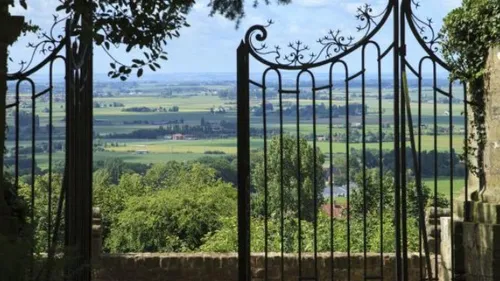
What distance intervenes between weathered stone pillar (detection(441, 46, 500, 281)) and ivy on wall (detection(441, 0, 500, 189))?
0.27 feet

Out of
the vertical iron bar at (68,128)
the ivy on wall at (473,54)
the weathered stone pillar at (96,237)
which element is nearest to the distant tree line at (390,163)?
the weathered stone pillar at (96,237)

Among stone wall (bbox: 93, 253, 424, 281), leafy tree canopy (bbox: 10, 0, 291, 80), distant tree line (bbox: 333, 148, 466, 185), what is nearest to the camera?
leafy tree canopy (bbox: 10, 0, 291, 80)

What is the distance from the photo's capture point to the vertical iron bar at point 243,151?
6762 mm

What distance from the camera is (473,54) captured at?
7281 millimetres

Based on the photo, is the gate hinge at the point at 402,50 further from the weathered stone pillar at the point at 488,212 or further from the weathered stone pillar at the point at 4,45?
the weathered stone pillar at the point at 4,45

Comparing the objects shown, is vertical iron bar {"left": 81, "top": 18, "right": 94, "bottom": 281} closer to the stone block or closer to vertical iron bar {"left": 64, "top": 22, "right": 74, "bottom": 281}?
vertical iron bar {"left": 64, "top": 22, "right": 74, "bottom": 281}

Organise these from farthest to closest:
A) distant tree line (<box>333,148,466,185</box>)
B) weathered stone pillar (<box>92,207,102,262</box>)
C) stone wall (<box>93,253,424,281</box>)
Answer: distant tree line (<box>333,148,466,185</box>) → stone wall (<box>93,253,424,281</box>) → weathered stone pillar (<box>92,207,102,262</box>)

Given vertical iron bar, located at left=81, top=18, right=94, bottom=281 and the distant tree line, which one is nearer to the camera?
vertical iron bar, located at left=81, top=18, right=94, bottom=281

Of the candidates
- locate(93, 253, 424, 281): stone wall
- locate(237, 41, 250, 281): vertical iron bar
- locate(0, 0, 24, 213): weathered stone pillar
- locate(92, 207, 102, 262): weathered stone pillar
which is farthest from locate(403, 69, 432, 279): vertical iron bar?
locate(92, 207, 102, 262): weathered stone pillar

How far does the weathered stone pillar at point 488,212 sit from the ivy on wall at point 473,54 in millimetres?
82

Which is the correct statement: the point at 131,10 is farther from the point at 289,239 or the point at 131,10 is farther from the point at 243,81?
the point at 289,239

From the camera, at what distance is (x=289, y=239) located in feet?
50.9

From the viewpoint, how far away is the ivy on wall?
719 cm

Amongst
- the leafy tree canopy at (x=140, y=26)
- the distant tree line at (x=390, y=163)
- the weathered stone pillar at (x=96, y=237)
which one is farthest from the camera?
the distant tree line at (x=390, y=163)
